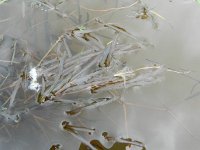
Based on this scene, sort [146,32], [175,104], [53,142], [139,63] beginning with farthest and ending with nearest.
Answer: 1. [146,32]
2. [139,63]
3. [175,104]
4. [53,142]

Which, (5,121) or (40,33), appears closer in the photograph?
(5,121)

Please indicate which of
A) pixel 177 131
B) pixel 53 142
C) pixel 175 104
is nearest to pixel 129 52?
pixel 175 104

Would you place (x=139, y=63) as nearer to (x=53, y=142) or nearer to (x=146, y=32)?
(x=146, y=32)

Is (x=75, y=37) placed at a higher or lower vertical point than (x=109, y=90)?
higher

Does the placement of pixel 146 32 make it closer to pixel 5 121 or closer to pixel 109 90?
pixel 109 90

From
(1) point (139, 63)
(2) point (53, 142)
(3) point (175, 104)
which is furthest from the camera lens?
(1) point (139, 63)

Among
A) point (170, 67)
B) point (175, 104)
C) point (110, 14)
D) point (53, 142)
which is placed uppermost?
point (110, 14)
